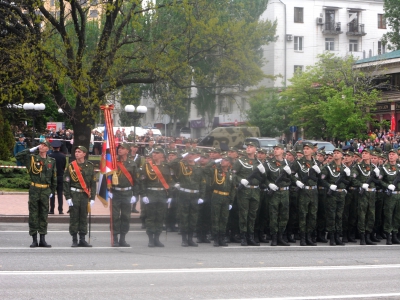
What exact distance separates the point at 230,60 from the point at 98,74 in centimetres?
467

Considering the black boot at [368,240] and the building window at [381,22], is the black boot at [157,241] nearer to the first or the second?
the black boot at [368,240]

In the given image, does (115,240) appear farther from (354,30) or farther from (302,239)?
(354,30)

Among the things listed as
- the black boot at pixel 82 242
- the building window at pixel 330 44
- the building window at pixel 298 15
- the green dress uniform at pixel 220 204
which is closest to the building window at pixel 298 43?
the building window at pixel 298 15

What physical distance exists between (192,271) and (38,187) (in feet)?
12.6

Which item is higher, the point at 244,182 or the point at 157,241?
the point at 244,182

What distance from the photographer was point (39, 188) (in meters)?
13.4

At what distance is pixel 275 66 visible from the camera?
6100 centimetres

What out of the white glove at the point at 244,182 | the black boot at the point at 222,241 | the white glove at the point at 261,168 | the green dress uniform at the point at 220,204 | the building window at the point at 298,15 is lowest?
the black boot at the point at 222,241

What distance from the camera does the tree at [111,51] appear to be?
23266 mm

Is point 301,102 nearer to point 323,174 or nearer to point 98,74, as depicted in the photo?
point 98,74

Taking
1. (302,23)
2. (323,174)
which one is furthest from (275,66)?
(323,174)

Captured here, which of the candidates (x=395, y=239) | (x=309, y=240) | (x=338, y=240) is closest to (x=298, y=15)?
(x=395, y=239)

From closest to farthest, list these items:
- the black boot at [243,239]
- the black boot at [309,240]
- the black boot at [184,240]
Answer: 1. the black boot at [184,240]
2. the black boot at [243,239]
3. the black boot at [309,240]

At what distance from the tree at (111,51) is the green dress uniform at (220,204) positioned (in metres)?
9.54
